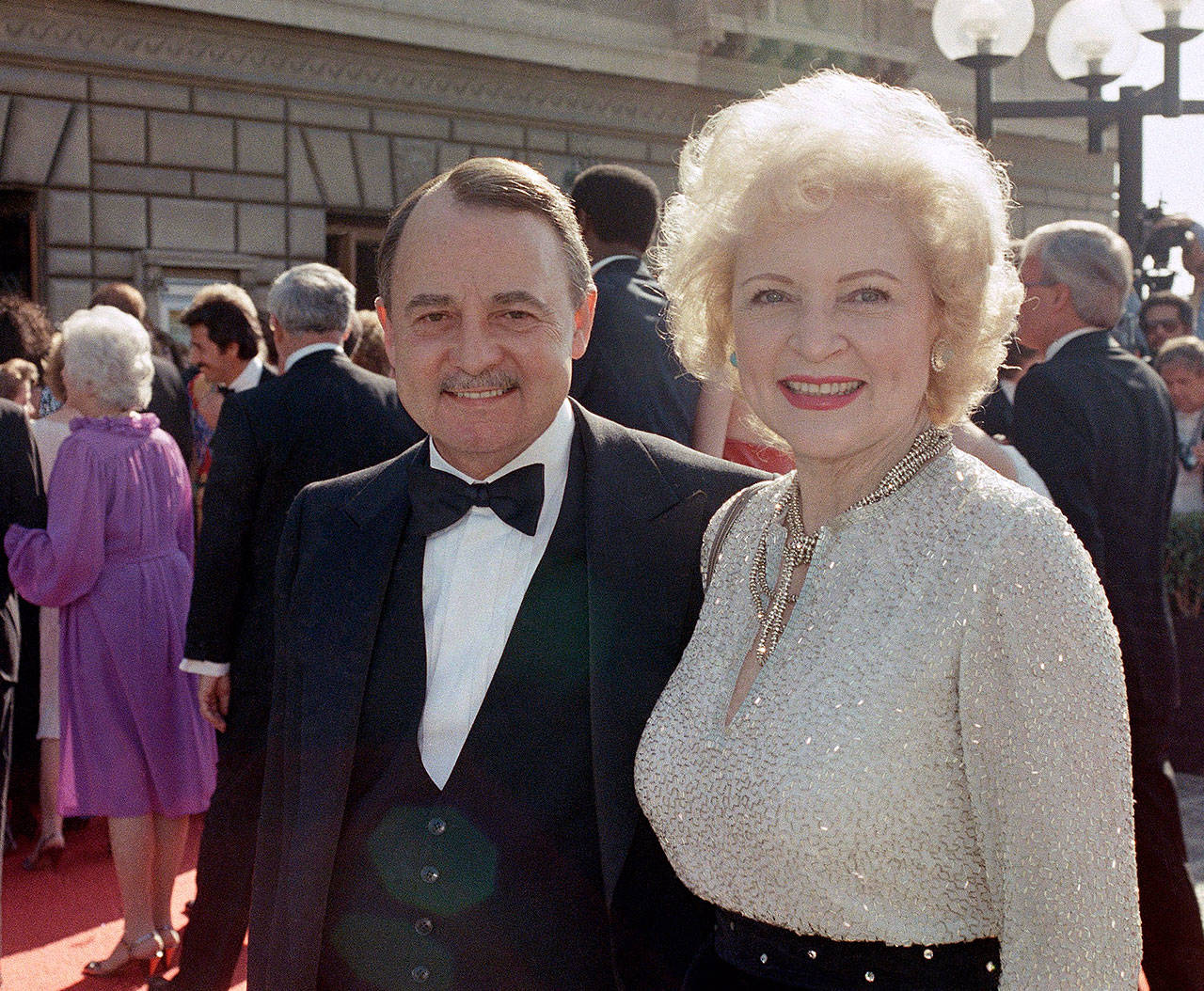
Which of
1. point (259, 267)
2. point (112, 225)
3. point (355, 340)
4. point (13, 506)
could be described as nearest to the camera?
point (13, 506)

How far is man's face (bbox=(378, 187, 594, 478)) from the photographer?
234cm

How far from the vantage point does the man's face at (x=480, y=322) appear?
234cm

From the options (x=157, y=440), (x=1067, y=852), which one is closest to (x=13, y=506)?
(x=157, y=440)

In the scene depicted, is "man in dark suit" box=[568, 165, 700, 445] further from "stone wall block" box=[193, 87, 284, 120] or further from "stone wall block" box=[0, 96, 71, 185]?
"stone wall block" box=[193, 87, 284, 120]

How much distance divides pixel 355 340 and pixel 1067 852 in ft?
18.9

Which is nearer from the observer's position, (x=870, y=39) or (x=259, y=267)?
(x=259, y=267)

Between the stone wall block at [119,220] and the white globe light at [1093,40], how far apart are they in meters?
7.86

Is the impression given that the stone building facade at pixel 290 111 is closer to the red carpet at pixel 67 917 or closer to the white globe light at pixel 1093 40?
the white globe light at pixel 1093 40

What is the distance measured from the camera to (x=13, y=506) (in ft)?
14.7

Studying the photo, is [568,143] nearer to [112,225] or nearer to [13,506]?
[112,225]

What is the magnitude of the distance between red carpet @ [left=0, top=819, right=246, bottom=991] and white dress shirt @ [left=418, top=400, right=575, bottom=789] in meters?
2.58

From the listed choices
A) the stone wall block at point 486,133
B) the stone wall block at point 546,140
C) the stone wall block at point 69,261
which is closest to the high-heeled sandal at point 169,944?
the stone wall block at point 69,261

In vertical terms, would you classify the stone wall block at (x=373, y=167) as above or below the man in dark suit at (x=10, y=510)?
above

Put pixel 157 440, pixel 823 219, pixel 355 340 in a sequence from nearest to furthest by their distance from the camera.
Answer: pixel 823 219, pixel 157 440, pixel 355 340
